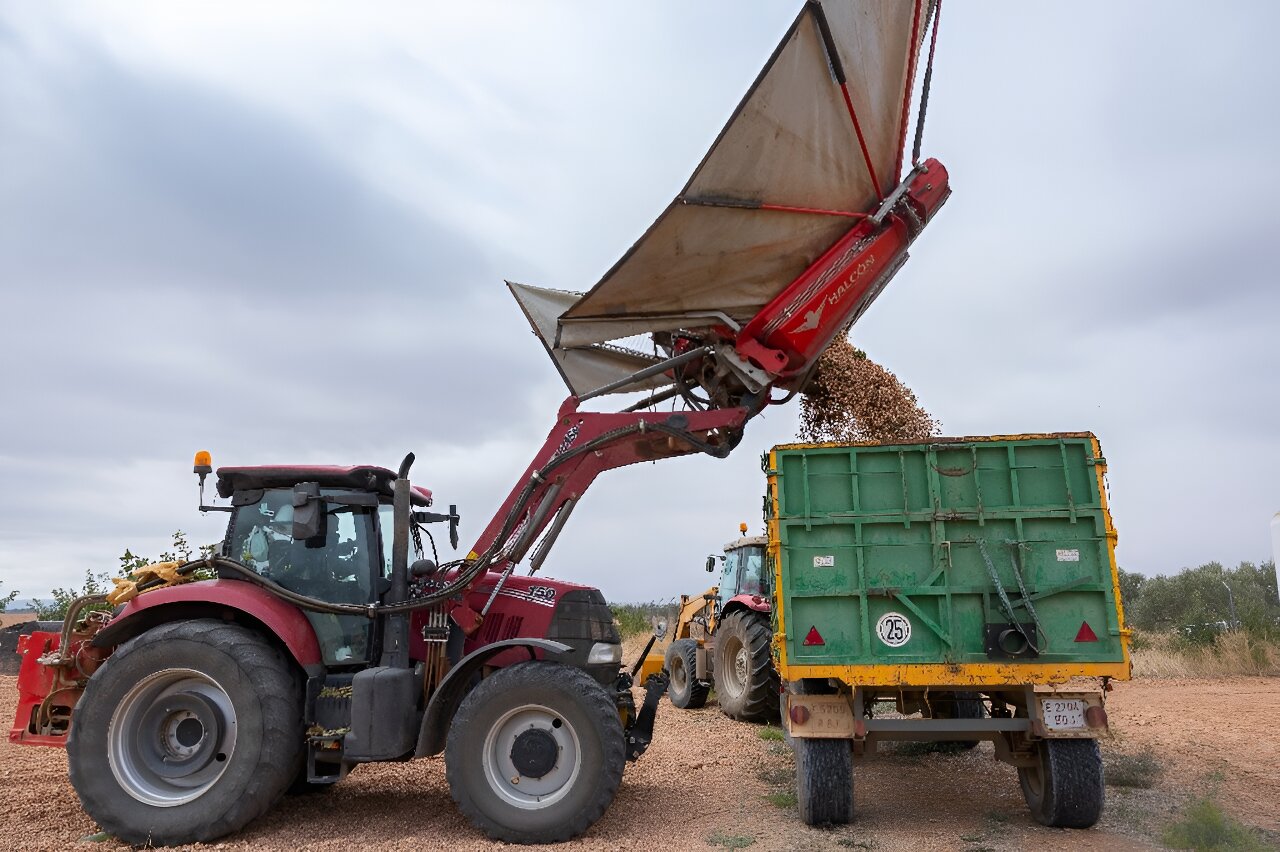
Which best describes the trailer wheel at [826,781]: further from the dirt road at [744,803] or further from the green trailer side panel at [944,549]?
the green trailer side panel at [944,549]

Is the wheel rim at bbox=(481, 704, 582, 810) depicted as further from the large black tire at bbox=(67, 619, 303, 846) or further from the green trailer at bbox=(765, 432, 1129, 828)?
the green trailer at bbox=(765, 432, 1129, 828)

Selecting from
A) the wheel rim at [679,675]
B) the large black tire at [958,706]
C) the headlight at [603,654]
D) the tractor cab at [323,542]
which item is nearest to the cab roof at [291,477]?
the tractor cab at [323,542]

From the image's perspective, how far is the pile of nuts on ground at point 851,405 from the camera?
26.2ft

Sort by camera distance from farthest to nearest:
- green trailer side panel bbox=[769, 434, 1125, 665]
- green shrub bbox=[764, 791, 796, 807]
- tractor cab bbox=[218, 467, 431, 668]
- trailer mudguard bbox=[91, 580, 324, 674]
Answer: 1. green shrub bbox=[764, 791, 796, 807]
2. tractor cab bbox=[218, 467, 431, 668]
3. trailer mudguard bbox=[91, 580, 324, 674]
4. green trailer side panel bbox=[769, 434, 1125, 665]

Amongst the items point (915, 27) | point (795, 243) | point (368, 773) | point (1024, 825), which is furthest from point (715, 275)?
point (368, 773)

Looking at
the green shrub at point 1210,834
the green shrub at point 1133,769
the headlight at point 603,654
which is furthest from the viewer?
the green shrub at point 1133,769

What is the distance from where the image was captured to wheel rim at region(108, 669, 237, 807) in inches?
227

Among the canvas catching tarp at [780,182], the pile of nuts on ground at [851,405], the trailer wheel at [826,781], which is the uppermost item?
the canvas catching tarp at [780,182]

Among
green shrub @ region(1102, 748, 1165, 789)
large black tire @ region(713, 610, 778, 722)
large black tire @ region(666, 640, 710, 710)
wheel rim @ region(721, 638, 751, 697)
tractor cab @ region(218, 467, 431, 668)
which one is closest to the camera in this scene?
tractor cab @ region(218, 467, 431, 668)

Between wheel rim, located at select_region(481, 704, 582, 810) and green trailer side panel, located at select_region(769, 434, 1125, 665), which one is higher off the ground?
green trailer side panel, located at select_region(769, 434, 1125, 665)

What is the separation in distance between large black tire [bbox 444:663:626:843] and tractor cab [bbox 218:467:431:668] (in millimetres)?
1053

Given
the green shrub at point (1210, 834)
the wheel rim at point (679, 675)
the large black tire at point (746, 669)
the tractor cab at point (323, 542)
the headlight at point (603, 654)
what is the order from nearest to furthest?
the green shrub at point (1210, 834) → the tractor cab at point (323, 542) → the headlight at point (603, 654) → the large black tire at point (746, 669) → the wheel rim at point (679, 675)

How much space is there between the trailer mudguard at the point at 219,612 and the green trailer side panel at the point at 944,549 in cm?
321

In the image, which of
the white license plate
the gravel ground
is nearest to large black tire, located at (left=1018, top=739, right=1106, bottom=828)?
the gravel ground
